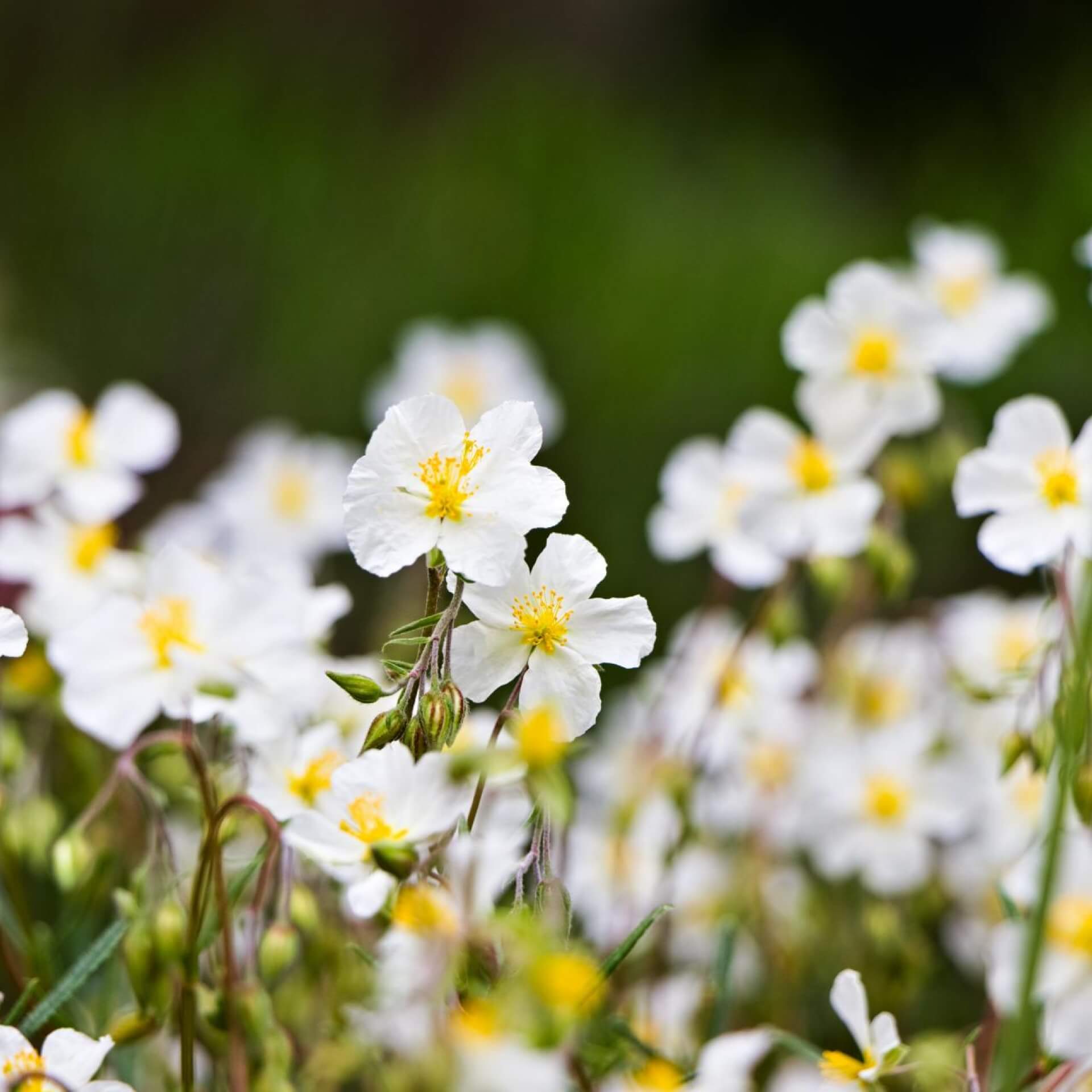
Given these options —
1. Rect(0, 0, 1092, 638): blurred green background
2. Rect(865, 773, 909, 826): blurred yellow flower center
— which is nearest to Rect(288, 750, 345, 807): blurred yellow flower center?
Rect(865, 773, 909, 826): blurred yellow flower center

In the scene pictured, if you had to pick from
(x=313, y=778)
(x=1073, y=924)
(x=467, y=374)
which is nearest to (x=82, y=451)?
(x=313, y=778)

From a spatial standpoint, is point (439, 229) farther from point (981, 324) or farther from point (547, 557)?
point (547, 557)

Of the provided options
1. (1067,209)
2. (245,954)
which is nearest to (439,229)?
(1067,209)

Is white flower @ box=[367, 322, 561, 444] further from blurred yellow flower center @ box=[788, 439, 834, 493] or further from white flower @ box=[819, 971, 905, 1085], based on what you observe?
white flower @ box=[819, 971, 905, 1085]

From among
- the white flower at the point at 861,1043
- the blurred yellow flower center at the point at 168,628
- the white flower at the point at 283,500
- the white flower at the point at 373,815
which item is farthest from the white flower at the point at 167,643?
the white flower at the point at 283,500

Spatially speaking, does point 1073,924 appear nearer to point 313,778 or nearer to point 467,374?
point 313,778
